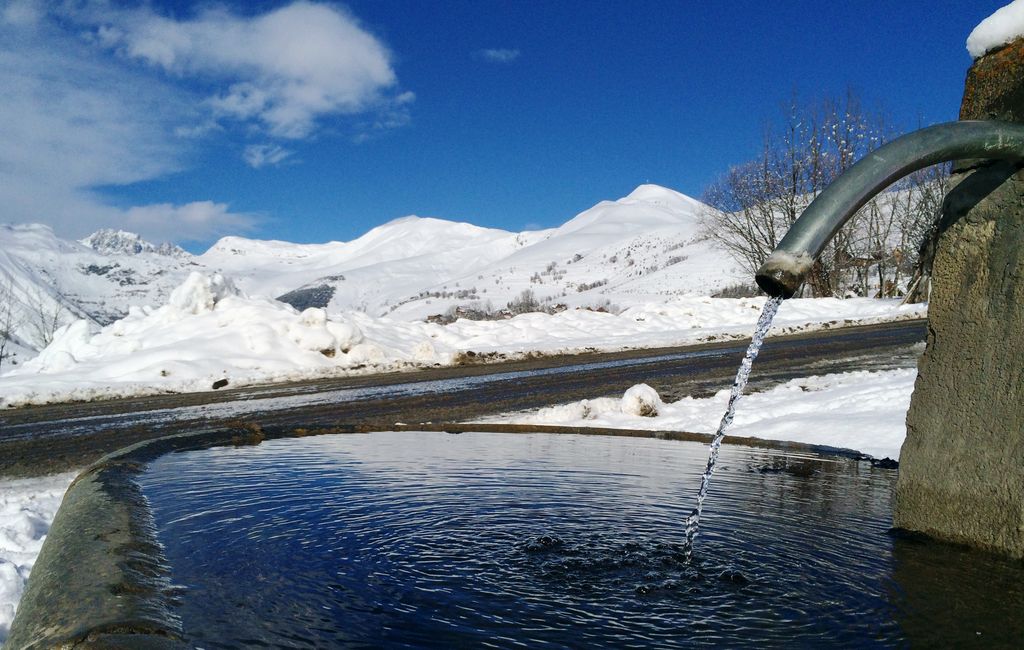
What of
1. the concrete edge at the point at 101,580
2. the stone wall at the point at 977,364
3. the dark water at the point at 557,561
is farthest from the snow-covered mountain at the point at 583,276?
the concrete edge at the point at 101,580

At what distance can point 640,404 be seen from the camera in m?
8.54

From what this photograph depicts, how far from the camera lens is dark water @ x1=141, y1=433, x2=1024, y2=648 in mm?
2139

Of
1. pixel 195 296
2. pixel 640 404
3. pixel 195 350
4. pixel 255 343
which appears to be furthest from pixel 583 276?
pixel 640 404

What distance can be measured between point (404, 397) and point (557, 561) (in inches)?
351

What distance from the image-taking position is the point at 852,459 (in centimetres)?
486

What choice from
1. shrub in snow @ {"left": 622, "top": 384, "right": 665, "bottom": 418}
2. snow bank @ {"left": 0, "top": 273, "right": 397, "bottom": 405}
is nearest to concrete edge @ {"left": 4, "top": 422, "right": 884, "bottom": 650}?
shrub in snow @ {"left": 622, "top": 384, "right": 665, "bottom": 418}

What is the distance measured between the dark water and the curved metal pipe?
110cm

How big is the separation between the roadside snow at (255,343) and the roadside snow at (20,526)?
825 centimetres

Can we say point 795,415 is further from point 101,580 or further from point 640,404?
point 101,580

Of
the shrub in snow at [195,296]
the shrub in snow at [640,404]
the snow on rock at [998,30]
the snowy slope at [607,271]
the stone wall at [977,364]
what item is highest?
the snowy slope at [607,271]

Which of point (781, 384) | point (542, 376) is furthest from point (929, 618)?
point (542, 376)

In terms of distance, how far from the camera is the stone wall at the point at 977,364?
274cm

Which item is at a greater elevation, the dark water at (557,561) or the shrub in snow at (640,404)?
the shrub in snow at (640,404)

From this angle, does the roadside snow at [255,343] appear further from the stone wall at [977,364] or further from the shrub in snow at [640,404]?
the stone wall at [977,364]
